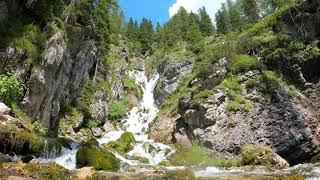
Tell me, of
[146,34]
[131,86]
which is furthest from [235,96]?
[146,34]

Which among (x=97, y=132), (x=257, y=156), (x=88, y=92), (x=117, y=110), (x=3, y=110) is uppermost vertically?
(x=88, y=92)

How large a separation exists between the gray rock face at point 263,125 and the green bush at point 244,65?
142 inches

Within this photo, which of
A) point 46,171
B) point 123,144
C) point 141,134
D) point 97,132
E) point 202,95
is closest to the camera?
point 46,171

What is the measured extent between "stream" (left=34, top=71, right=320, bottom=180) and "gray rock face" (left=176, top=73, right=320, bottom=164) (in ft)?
12.6

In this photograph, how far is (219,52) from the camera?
1727 inches

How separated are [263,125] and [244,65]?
887 cm

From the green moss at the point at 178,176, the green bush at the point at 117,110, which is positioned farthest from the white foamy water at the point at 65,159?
the green bush at the point at 117,110

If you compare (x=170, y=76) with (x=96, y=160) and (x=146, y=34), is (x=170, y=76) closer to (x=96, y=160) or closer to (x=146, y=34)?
(x=146, y=34)

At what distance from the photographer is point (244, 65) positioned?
39.9m

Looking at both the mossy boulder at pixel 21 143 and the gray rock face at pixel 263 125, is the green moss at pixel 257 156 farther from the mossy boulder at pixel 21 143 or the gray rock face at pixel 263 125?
the mossy boulder at pixel 21 143

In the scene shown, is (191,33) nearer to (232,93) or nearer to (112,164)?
(232,93)

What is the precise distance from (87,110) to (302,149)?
26249 millimetres

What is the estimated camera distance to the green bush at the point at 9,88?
24480 millimetres

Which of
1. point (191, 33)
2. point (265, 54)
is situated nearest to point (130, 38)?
point (191, 33)
